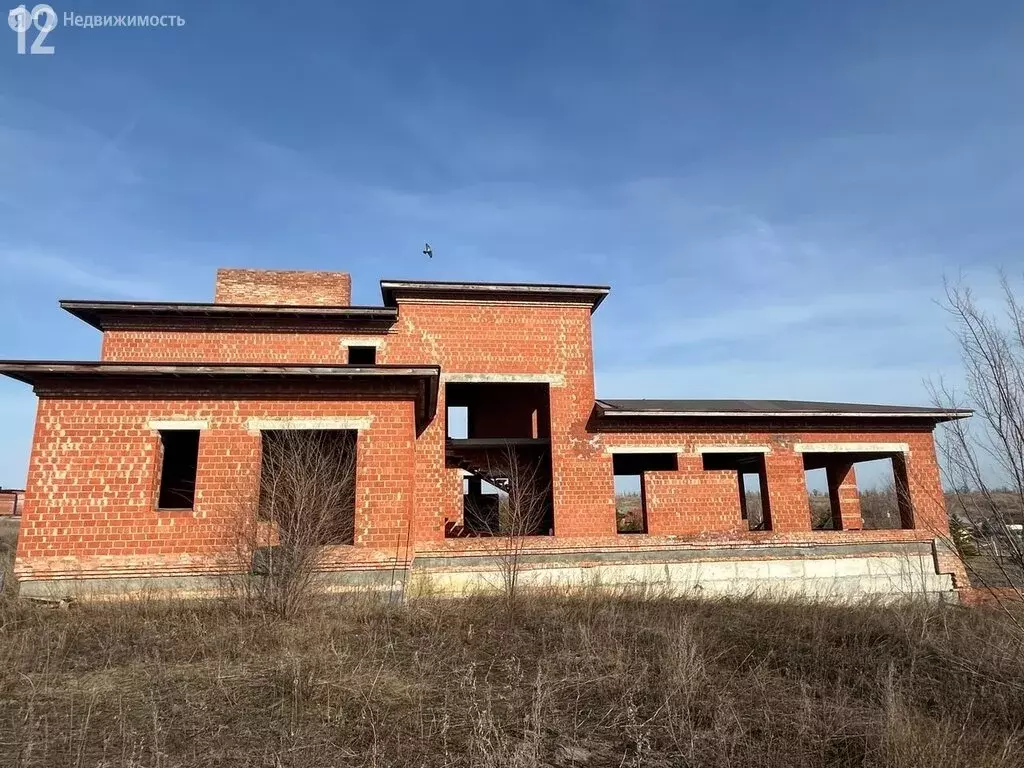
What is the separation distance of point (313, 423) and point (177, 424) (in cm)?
249

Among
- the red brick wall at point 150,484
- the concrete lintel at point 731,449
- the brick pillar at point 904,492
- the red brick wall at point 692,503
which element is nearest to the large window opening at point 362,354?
the red brick wall at point 150,484

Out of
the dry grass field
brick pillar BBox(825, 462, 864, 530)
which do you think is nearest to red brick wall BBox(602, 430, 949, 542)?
brick pillar BBox(825, 462, 864, 530)

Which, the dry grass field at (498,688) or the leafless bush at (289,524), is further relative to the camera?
the leafless bush at (289,524)

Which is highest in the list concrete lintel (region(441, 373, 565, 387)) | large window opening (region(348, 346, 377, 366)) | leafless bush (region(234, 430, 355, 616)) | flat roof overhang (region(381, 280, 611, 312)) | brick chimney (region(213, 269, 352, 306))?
brick chimney (region(213, 269, 352, 306))

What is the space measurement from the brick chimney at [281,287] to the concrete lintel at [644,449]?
29.4ft

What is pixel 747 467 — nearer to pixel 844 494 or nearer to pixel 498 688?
pixel 844 494

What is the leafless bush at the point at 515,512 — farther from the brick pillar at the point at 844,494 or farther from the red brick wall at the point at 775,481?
the brick pillar at the point at 844,494

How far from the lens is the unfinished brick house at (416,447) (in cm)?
1077

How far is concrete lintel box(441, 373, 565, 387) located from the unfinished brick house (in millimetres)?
63

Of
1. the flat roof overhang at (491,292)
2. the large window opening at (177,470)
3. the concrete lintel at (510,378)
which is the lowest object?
the large window opening at (177,470)

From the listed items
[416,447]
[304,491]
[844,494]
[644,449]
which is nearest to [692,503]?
[644,449]

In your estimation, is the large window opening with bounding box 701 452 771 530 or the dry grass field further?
the large window opening with bounding box 701 452 771 530

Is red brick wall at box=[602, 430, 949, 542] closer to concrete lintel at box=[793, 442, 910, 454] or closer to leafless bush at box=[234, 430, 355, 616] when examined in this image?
concrete lintel at box=[793, 442, 910, 454]

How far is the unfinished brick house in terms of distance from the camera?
1077 cm
